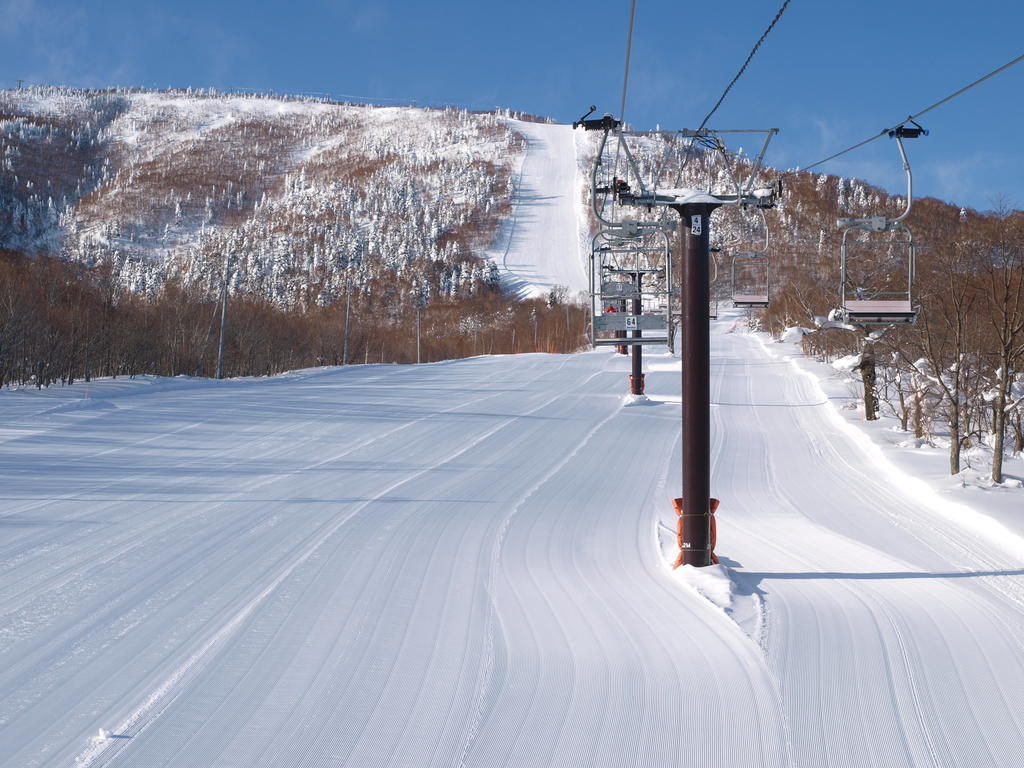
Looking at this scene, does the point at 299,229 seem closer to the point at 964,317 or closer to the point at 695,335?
the point at 964,317

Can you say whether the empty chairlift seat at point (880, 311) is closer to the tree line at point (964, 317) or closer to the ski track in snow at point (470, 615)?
the tree line at point (964, 317)

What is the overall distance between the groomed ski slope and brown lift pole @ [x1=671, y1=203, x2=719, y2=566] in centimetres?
55

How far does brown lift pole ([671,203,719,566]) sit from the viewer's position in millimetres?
7930

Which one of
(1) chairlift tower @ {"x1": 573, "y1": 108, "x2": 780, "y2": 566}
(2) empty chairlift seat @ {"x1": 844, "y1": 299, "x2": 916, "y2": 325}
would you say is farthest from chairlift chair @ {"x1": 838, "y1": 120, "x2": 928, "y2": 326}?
(1) chairlift tower @ {"x1": 573, "y1": 108, "x2": 780, "y2": 566}

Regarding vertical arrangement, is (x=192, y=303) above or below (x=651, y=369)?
above

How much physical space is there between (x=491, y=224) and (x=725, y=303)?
8325 centimetres

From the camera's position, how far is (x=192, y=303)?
55.8 meters

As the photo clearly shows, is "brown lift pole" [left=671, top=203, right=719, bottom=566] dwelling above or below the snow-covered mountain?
below

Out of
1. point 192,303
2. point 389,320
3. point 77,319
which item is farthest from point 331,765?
point 389,320

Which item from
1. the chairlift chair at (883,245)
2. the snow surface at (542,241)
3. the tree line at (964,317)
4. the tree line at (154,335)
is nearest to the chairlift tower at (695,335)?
the chairlift chair at (883,245)

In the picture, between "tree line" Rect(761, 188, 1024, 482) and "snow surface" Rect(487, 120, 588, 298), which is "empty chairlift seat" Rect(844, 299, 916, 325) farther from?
"snow surface" Rect(487, 120, 588, 298)

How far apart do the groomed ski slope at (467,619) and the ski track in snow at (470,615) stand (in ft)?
0.09

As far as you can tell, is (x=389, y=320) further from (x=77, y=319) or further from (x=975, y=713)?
(x=975, y=713)

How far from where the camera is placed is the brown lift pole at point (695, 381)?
7930 mm
